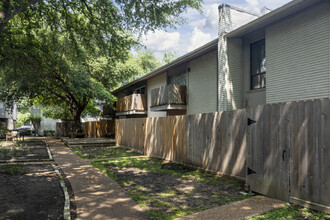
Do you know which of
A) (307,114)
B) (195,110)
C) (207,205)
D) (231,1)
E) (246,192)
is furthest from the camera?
(195,110)

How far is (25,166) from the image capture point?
9.57 m

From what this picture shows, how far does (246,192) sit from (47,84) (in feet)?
66.3

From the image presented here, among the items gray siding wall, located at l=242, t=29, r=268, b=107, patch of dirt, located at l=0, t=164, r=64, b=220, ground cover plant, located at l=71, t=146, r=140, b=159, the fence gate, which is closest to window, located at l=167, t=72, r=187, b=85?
gray siding wall, located at l=242, t=29, r=268, b=107

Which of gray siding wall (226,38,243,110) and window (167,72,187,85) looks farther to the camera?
window (167,72,187,85)

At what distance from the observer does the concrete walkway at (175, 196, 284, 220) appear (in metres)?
4.26

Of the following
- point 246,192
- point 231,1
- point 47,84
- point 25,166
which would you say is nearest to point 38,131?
point 47,84

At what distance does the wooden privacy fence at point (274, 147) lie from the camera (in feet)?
14.0

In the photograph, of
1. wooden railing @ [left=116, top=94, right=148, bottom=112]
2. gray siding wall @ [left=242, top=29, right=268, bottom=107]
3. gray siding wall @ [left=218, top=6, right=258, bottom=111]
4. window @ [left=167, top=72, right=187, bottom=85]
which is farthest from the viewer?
wooden railing @ [left=116, top=94, right=148, bottom=112]

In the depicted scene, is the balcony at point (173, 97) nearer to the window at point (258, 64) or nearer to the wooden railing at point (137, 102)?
the window at point (258, 64)

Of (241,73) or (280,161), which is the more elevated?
(241,73)

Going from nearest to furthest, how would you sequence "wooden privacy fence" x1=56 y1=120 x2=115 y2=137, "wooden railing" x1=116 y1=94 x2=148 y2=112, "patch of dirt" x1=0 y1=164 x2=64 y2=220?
"patch of dirt" x1=0 y1=164 x2=64 y2=220, "wooden railing" x1=116 y1=94 x2=148 y2=112, "wooden privacy fence" x1=56 y1=120 x2=115 y2=137

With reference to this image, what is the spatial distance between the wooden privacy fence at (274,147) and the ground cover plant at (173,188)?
0.49 m

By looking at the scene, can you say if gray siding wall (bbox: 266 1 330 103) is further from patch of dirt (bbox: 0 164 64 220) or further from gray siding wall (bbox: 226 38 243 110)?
patch of dirt (bbox: 0 164 64 220)

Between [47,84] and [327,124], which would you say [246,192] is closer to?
[327,124]
